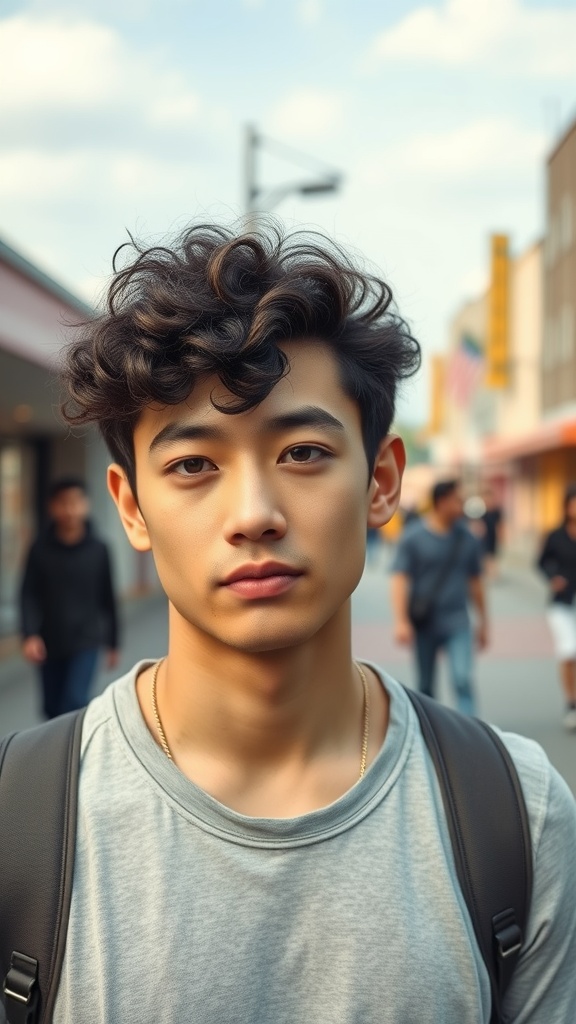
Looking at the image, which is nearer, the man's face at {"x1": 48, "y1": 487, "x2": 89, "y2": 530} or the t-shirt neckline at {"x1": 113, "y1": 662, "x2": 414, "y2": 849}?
the t-shirt neckline at {"x1": 113, "y1": 662, "x2": 414, "y2": 849}

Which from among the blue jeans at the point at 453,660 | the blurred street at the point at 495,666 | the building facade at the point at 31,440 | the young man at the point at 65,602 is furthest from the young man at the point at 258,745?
the building facade at the point at 31,440

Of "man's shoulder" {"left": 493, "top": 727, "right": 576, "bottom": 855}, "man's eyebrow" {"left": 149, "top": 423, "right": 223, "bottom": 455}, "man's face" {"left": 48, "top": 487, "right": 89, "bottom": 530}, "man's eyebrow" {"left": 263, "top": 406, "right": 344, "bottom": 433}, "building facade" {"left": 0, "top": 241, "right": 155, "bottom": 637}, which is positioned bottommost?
"man's shoulder" {"left": 493, "top": 727, "right": 576, "bottom": 855}

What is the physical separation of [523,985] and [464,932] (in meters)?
0.17

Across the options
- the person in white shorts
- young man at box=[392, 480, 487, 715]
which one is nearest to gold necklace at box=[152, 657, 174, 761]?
young man at box=[392, 480, 487, 715]

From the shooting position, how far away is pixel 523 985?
1.75 meters

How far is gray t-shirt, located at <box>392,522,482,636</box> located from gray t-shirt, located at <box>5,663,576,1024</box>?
5.88m

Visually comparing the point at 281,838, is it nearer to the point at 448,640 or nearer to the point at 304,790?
the point at 304,790

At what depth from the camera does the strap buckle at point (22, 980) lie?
62.4 inches

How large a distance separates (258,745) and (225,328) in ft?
2.12

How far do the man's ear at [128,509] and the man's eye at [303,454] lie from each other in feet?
0.91

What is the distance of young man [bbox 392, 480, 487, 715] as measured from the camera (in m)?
7.65

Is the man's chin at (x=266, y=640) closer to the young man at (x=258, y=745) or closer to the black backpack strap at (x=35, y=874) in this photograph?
the young man at (x=258, y=745)

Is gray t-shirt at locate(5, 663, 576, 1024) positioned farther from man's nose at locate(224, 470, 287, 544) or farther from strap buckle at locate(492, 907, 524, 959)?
man's nose at locate(224, 470, 287, 544)

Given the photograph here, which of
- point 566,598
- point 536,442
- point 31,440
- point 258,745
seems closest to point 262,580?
point 258,745
